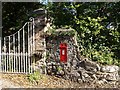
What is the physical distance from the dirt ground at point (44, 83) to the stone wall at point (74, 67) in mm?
142

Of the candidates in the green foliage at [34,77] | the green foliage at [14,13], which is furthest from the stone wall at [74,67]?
the green foliage at [14,13]

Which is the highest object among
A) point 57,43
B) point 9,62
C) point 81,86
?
point 57,43

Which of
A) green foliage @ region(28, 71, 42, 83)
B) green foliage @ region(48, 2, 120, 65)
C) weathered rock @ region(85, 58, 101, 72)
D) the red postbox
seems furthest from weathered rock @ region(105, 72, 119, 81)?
green foliage @ region(28, 71, 42, 83)

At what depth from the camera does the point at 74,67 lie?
8.68m

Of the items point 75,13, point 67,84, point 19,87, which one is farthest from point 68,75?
point 75,13

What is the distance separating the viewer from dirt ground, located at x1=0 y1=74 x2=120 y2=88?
25.8 feet

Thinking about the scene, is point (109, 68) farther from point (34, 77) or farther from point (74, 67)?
point (34, 77)

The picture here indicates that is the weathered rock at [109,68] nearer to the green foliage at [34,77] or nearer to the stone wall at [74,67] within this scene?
the stone wall at [74,67]

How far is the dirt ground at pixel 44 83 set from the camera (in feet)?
25.8

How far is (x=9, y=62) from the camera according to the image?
871 centimetres

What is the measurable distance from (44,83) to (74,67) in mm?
1101

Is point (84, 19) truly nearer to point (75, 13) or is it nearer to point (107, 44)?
point (75, 13)

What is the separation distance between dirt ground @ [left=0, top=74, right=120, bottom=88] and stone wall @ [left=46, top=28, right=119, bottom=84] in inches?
5.6

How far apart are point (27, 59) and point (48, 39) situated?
3.03ft
